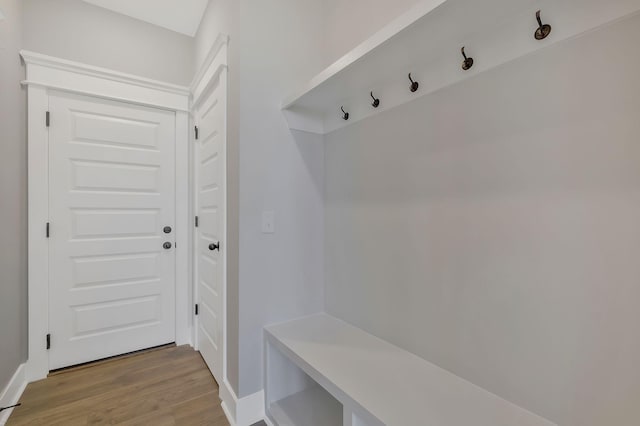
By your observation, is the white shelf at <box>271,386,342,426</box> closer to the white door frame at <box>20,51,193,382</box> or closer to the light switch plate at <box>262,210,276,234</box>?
the light switch plate at <box>262,210,276,234</box>

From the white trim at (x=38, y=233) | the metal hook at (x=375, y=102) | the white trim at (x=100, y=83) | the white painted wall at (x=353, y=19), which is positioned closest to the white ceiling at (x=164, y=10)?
the white trim at (x=100, y=83)

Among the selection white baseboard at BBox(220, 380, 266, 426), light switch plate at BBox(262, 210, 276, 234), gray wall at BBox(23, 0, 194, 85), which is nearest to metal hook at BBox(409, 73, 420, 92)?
light switch plate at BBox(262, 210, 276, 234)

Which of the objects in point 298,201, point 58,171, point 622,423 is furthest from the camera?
point 58,171

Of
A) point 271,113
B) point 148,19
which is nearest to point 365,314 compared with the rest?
point 271,113

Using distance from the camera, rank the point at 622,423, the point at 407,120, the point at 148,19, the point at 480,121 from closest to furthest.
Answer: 1. the point at 622,423
2. the point at 480,121
3. the point at 407,120
4. the point at 148,19

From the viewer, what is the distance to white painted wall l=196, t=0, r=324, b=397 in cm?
154

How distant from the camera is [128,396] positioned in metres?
1.76

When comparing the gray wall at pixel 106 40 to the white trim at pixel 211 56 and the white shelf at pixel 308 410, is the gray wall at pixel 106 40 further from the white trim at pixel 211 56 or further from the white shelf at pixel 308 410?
the white shelf at pixel 308 410

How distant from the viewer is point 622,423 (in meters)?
0.77

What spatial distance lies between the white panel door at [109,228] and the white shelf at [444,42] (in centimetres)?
164

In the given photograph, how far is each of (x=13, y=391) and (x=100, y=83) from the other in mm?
2179

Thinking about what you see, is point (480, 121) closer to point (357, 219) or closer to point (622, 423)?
point (357, 219)

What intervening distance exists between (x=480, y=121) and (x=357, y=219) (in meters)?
0.79

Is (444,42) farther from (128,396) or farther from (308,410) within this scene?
(128,396)
